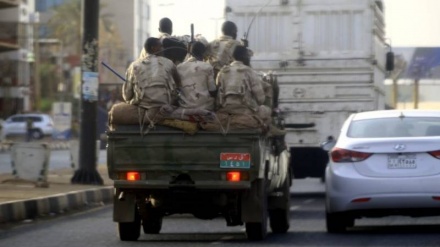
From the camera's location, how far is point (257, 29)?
2423 cm

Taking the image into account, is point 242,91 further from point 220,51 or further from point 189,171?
point 220,51

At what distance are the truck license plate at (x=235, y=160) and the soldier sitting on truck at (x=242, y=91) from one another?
55 cm

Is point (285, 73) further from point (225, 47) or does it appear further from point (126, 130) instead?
point (126, 130)

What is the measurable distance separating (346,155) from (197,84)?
73.0 inches

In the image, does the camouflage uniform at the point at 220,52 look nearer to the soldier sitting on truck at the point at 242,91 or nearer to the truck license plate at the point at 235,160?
the soldier sitting on truck at the point at 242,91

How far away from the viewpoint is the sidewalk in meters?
18.4

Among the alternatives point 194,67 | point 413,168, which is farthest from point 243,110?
point 413,168

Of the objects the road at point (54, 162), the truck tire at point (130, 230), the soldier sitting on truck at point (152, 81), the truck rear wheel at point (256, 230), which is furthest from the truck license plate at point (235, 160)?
the road at point (54, 162)

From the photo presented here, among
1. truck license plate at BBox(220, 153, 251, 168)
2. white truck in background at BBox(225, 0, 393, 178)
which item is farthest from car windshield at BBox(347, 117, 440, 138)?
white truck in background at BBox(225, 0, 393, 178)

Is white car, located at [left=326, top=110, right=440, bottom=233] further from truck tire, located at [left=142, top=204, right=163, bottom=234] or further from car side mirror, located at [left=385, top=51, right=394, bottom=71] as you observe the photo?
car side mirror, located at [left=385, top=51, right=394, bottom=71]

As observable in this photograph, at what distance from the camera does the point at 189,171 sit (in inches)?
558

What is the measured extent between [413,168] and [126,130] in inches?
125

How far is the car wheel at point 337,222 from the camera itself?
1567 cm

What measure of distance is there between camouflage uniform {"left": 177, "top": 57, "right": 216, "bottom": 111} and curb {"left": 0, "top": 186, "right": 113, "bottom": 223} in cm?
403
